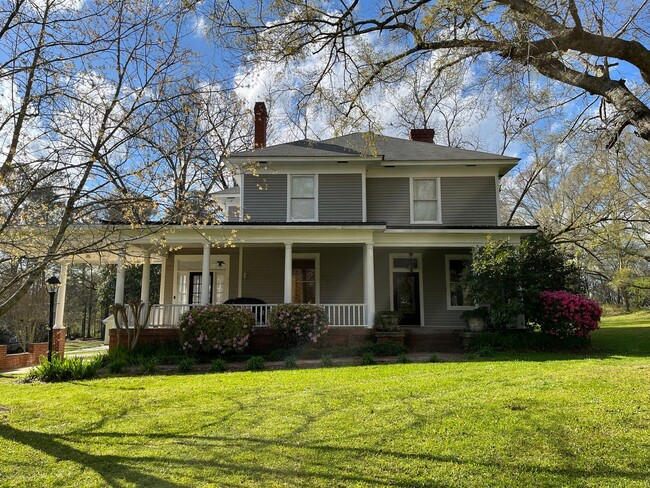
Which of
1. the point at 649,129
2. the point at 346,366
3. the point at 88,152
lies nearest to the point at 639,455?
the point at 649,129

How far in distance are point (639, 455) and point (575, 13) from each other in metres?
4.93

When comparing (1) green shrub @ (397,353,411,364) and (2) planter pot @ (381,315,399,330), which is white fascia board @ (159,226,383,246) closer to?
(2) planter pot @ (381,315,399,330)

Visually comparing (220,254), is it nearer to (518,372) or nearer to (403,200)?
(403,200)

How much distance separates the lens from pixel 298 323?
11.7 m

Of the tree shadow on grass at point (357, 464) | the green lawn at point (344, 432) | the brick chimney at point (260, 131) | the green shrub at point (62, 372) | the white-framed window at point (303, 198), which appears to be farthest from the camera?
the brick chimney at point (260, 131)

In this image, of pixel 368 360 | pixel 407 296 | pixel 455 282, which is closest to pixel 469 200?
pixel 455 282

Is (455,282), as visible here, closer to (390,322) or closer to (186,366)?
(390,322)

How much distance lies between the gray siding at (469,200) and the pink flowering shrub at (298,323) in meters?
6.16

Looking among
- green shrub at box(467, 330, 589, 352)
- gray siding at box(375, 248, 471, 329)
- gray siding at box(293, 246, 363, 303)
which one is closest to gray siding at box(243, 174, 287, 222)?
gray siding at box(293, 246, 363, 303)

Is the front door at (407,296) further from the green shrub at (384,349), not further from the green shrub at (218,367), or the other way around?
the green shrub at (218,367)

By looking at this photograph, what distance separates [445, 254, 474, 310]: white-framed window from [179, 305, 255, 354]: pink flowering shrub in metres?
7.38

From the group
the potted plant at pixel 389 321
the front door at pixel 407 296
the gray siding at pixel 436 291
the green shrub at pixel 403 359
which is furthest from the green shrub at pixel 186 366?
the gray siding at pixel 436 291

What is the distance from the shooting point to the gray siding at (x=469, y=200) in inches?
606

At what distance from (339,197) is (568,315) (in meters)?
7.61
